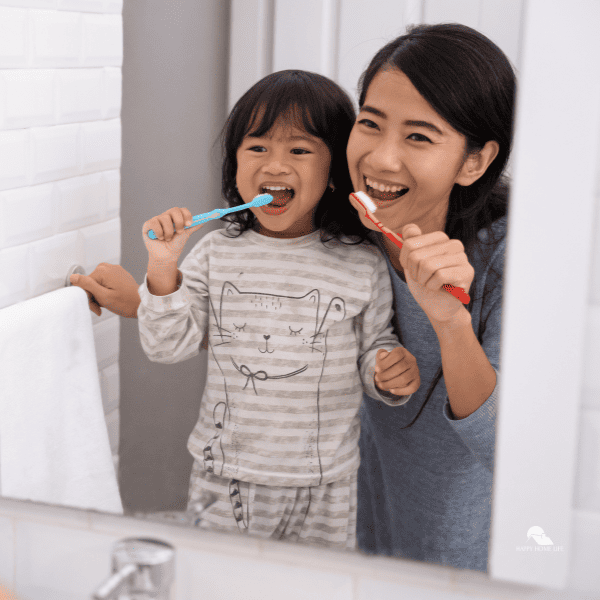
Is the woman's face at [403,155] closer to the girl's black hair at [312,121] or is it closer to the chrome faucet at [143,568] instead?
the girl's black hair at [312,121]

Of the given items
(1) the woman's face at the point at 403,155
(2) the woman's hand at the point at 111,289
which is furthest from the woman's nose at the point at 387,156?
(2) the woman's hand at the point at 111,289

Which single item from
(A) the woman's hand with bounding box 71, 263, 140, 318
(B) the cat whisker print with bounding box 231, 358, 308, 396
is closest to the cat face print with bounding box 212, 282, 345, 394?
(B) the cat whisker print with bounding box 231, 358, 308, 396

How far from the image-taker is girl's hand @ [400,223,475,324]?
546 mm

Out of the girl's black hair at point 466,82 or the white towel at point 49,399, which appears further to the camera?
the white towel at point 49,399

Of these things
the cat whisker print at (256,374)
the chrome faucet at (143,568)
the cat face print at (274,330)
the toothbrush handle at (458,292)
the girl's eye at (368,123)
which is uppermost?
the girl's eye at (368,123)

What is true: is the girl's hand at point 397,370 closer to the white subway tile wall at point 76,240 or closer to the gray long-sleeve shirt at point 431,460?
the gray long-sleeve shirt at point 431,460

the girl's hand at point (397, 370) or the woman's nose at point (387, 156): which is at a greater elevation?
the woman's nose at point (387, 156)

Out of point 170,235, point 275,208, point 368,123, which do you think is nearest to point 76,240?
point 170,235

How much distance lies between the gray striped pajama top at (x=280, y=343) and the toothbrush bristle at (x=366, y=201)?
0.04m

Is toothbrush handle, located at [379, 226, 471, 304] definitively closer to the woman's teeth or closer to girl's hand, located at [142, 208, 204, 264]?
the woman's teeth

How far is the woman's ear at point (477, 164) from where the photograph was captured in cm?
54

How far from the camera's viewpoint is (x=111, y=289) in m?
0.66

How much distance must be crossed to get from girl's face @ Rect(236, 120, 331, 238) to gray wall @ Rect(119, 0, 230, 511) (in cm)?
3

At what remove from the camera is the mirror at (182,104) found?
1.78 ft
